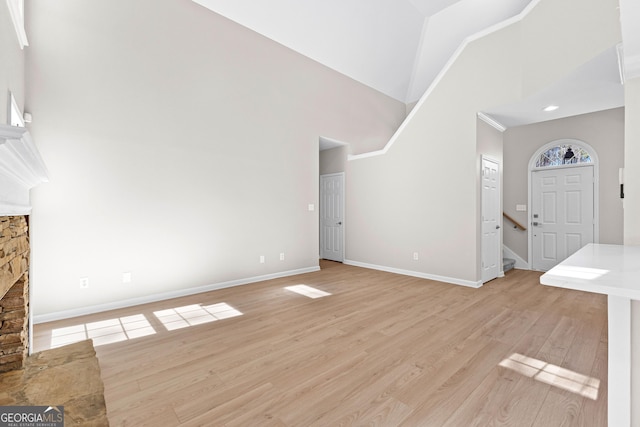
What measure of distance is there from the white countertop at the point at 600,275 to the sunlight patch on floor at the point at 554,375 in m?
1.08

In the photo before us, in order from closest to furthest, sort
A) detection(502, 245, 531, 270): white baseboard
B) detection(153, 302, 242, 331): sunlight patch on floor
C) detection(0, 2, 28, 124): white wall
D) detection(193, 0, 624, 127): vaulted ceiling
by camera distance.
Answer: detection(0, 2, 28, 124): white wall, detection(153, 302, 242, 331): sunlight patch on floor, detection(193, 0, 624, 127): vaulted ceiling, detection(502, 245, 531, 270): white baseboard

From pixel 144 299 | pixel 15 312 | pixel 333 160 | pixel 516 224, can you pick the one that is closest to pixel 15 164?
pixel 15 312

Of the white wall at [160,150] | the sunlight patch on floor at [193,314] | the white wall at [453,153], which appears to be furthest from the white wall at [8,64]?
the white wall at [453,153]

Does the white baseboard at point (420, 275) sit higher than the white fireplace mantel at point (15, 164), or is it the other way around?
the white fireplace mantel at point (15, 164)

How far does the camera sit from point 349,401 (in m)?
1.75

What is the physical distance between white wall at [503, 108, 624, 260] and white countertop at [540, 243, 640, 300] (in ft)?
16.6

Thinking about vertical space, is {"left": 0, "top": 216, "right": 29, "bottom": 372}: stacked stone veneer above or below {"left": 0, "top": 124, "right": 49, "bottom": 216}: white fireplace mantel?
below

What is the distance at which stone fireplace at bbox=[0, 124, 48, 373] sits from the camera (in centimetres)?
110

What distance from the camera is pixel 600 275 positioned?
0.97 m

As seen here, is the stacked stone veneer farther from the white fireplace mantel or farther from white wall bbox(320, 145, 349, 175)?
white wall bbox(320, 145, 349, 175)

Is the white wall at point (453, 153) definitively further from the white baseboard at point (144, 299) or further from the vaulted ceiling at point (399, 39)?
the white baseboard at point (144, 299)

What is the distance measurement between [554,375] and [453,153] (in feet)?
11.1

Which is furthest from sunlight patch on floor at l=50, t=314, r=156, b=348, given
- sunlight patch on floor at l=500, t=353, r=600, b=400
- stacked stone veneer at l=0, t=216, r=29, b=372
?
sunlight patch on floor at l=500, t=353, r=600, b=400

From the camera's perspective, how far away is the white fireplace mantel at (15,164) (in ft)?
3.13
